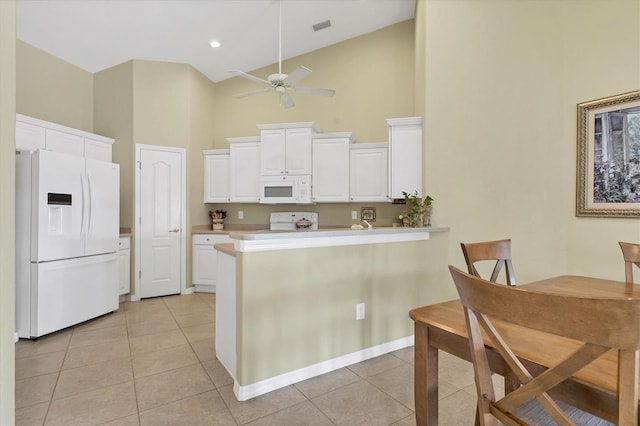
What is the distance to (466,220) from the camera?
9.80 ft

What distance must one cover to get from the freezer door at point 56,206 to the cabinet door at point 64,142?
0.74 meters

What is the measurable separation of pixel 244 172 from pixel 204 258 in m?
1.45

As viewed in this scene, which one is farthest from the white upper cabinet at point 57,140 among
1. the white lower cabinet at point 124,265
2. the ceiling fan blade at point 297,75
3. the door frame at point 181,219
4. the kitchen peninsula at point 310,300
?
the kitchen peninsula at point 310,300

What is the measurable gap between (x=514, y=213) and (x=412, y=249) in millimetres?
979

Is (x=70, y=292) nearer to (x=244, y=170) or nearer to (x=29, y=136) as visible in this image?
(x=29, y=136)

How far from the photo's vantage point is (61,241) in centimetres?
308

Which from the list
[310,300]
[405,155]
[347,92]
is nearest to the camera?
[310,300]

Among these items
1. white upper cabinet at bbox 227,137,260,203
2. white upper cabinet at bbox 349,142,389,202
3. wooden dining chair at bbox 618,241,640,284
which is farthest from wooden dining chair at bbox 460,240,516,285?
white upper cabinet at bbox 227,137,260,203

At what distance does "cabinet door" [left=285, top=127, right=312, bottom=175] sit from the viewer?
4.49 meters

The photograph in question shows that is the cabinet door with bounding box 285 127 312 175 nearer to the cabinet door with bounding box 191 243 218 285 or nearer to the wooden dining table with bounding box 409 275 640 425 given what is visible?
the cabinet door with bounding box 191 243 218 285

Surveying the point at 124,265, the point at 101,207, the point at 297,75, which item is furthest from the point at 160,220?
the point at 297,75

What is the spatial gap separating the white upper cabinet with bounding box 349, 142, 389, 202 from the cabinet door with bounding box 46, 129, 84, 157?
3532 millimetres

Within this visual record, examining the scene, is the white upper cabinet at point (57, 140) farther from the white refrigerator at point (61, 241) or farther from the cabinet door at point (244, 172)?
the cabinet door at point (244, 172)

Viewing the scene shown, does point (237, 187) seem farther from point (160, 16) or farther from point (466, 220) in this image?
point (466, 220)
